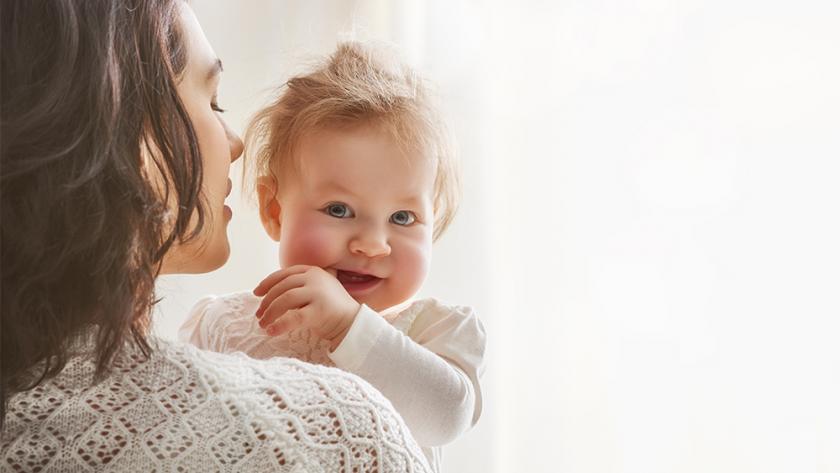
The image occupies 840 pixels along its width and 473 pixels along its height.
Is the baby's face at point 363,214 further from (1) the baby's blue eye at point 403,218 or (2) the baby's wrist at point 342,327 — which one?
→ (2) the baby's wrist at point 342,327

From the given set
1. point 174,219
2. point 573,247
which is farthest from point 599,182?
point 174,219

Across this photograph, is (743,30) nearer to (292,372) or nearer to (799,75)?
(799,75)

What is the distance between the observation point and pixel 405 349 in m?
1.33

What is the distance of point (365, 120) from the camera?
4.85ft

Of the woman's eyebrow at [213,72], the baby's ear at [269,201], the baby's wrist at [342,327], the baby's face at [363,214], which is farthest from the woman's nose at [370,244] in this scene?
the woman's eyebrow at [213,72]

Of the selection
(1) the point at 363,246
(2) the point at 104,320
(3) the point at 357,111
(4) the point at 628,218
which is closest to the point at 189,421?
(2) the point at 104,320

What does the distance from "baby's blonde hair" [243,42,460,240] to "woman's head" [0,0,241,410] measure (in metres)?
0.58

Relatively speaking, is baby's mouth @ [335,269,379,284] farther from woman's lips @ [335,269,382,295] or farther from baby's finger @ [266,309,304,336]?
baby's finger @ [266,309,304,336]

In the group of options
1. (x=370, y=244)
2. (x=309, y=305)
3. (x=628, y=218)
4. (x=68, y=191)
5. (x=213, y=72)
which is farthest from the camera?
(x=628, y=218)

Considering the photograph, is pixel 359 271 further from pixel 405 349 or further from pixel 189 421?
pixel 189 421

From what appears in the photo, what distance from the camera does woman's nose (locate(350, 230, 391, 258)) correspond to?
143 cm

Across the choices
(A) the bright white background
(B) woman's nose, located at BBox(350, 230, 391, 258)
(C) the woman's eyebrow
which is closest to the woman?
(C) the woman's eyebrow

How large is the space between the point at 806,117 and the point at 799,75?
3.3 inches

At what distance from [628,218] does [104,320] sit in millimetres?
1473
